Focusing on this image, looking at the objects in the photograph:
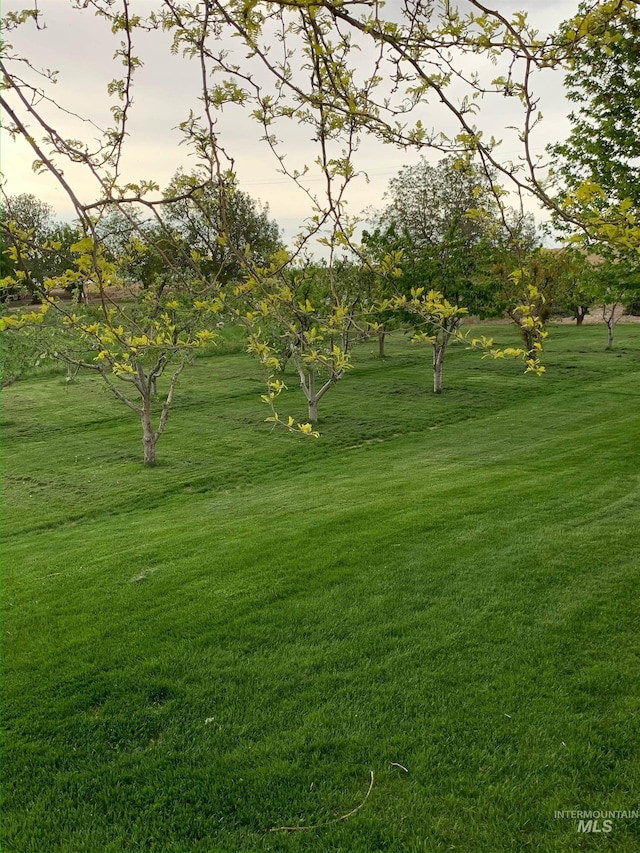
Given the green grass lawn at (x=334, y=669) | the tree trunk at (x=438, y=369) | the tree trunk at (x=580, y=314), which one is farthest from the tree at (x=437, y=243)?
the tree trunk at (x=580, y=314)

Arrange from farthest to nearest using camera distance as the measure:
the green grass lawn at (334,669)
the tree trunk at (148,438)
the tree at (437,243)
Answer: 1. the tree at (437,243)
2. the tree trunk at (148,438)
3. the green grass lawn at (334,669)

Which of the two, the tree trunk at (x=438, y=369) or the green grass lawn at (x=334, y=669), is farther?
the tree trunk at (x=438, y=369)

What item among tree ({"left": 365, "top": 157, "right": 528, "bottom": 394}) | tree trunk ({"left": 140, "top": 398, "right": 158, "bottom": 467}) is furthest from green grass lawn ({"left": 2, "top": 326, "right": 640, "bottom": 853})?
tree ({"left": 365, "top": 157, "right": 528, "bottom": 394})

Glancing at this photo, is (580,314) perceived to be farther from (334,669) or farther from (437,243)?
(334,669)

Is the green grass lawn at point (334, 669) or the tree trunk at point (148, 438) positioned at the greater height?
the tree trunk at point (148, 438)

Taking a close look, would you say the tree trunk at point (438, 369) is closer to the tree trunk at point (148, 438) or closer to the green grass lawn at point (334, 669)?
the green grass lawn at point (334, 669)

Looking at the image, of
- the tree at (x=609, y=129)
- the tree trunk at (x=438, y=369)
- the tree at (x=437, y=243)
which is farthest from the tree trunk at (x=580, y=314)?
the tree at (x=609, y=129)

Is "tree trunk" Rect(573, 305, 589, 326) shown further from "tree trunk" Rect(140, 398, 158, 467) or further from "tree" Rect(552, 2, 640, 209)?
"tree trunk" Rect(140, 398, 158, 467)

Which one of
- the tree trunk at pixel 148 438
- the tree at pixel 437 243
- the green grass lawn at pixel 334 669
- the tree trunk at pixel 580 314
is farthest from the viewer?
the tree trunk at pixel 580 314

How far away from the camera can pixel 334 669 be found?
4.52 metres

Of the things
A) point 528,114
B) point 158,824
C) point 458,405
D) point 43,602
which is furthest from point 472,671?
point 458,405

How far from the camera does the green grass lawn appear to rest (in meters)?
3.23

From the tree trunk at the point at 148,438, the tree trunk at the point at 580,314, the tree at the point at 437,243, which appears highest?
the tree at the point at 437,243

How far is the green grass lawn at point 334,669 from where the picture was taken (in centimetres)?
323
